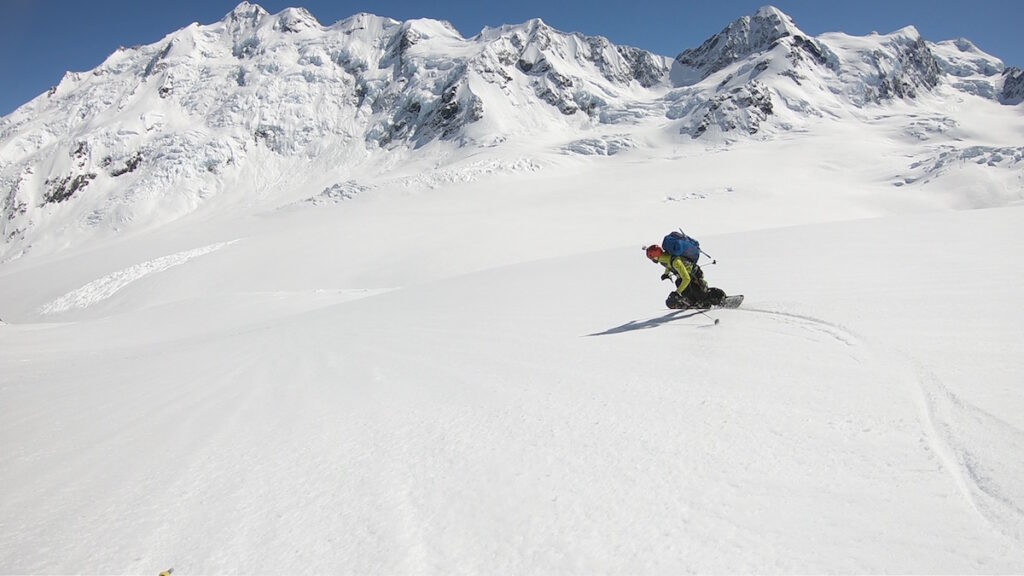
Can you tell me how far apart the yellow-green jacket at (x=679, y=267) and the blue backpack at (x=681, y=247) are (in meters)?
0.07

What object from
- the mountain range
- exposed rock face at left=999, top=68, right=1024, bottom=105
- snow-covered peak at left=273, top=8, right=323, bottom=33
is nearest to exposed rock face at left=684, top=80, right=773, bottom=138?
the mountain range

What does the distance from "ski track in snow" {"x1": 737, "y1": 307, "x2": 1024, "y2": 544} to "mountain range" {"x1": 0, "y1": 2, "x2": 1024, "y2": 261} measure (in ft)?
339

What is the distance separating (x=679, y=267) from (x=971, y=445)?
4.71 metres

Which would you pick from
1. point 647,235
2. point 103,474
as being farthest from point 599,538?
point 647,235

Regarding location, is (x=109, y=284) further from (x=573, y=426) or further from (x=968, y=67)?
(x=968, y=67)

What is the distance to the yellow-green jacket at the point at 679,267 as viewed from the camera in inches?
289

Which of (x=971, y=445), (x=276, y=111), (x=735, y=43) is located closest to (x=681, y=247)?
(x=971, y=445)

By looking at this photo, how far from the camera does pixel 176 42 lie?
148 metres

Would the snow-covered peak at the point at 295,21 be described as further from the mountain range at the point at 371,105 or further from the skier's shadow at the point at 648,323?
the skier's shadow at the point at 648,323

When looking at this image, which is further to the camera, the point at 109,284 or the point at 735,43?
the point at 735,43

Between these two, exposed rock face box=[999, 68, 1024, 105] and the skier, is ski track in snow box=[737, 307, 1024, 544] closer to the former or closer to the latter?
the skier

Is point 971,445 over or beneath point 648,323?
over

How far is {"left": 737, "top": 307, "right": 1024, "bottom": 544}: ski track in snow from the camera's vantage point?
2264 millimetres

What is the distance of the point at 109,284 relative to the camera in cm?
4491
